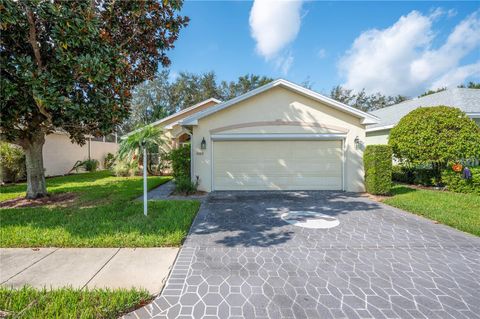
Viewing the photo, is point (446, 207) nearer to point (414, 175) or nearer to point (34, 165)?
point (414, 175)

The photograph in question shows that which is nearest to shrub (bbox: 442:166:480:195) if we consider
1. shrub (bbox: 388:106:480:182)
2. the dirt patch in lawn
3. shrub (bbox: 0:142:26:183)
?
shrub (bbox: 388:106:480:182)

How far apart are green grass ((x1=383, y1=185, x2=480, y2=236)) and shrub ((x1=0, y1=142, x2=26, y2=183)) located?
17683 millimetres

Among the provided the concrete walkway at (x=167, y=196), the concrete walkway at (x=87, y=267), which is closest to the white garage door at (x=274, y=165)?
the concrete walkway at (x=167, y=196)

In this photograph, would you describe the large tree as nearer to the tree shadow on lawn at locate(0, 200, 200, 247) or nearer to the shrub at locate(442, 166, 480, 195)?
the tree shadow on lawn at locate(0, 200, 200, 247)

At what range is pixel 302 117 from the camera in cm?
951

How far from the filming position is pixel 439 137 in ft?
29.5

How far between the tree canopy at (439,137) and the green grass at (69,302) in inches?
442

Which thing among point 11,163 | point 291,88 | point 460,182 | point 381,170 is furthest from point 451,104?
point 11,163

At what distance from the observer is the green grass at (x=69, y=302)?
2.47 metres

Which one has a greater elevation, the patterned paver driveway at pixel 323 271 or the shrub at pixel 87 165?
the shrub at pixel 87 165

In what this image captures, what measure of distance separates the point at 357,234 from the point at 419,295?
2.04m

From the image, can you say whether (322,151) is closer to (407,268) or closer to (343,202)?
(343,202)

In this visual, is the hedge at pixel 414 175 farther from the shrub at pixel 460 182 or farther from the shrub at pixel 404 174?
the shrub at pixel 460 182

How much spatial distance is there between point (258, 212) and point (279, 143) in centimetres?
411
